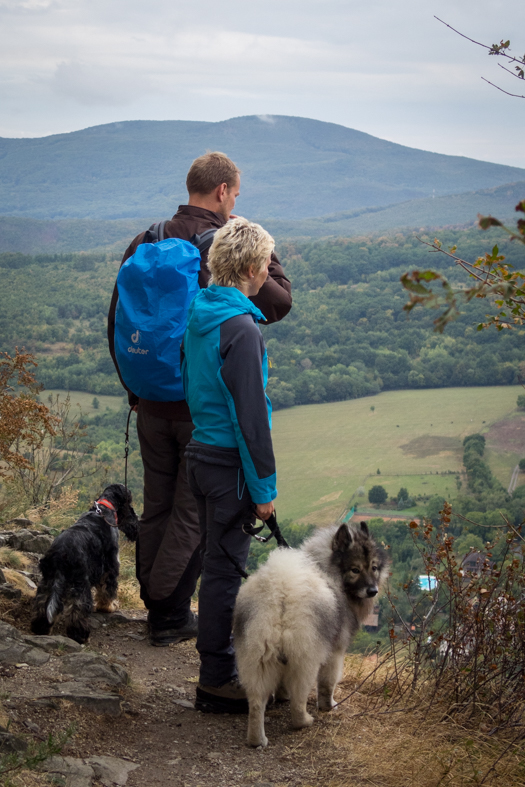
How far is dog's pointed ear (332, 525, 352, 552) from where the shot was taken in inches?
129

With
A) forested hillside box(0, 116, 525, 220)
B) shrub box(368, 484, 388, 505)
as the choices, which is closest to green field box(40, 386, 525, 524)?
shrub box(368, 484, 388, 505)

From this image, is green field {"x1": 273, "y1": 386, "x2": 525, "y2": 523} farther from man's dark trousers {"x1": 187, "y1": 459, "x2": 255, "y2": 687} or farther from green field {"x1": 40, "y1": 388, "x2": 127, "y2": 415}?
man's dark trousers {"x1": 187, "y1": 459, "x2": 255, "y2": 687}

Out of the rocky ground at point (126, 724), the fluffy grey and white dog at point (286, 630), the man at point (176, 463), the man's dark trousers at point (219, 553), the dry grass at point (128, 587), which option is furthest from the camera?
the dry grass at point (128, 587)

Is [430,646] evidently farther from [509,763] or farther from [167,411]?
[167,411]

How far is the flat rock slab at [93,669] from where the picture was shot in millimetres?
3297

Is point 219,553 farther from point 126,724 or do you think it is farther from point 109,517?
point 109,517

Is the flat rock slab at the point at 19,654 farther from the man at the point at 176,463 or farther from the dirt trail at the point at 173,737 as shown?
the man at the point at 176,463

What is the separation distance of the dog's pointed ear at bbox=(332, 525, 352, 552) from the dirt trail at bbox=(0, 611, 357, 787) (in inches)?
31.2

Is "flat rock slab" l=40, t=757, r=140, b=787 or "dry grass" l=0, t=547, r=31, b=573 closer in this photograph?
"flat rock slab" l=40, t=757, r=140, b=787

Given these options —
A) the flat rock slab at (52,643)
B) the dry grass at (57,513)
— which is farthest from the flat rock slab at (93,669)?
the dry grass at (57,513)

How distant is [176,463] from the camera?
12.6ft

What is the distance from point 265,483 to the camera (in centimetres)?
289

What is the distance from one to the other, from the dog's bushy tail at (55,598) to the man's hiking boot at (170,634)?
0.62 metres

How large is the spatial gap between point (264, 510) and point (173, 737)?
1096mm
